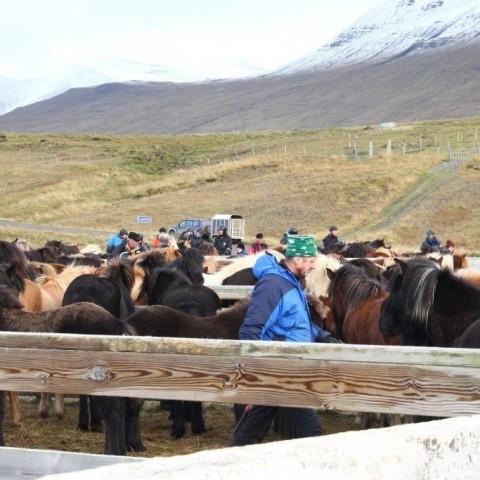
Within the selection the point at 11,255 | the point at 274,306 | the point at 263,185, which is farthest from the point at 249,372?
the point at 263,185

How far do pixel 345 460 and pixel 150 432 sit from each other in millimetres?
7708

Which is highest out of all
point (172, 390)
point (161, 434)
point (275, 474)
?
point (275, 474)

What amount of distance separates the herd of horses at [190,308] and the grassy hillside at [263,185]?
2884 cm

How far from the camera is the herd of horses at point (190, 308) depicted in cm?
815

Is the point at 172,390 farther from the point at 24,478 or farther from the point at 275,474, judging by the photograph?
the point at 275,474

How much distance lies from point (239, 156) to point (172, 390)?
81.3m

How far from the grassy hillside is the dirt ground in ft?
98.7

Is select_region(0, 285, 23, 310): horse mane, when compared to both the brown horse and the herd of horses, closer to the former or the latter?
the herd of horses

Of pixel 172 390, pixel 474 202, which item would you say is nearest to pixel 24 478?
pixel 172 390

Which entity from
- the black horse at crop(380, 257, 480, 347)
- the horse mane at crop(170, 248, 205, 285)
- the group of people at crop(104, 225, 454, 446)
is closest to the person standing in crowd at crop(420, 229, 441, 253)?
the horse mane at crop(170, 248, 205, 285)

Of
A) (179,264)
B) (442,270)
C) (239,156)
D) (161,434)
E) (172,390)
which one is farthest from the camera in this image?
(239,156)

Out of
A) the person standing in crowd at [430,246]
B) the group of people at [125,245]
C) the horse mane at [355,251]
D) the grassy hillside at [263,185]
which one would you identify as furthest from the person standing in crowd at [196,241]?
the grassy hillside at [263,185]

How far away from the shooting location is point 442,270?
26.7 feet

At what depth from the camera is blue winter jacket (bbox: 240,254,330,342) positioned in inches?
232
